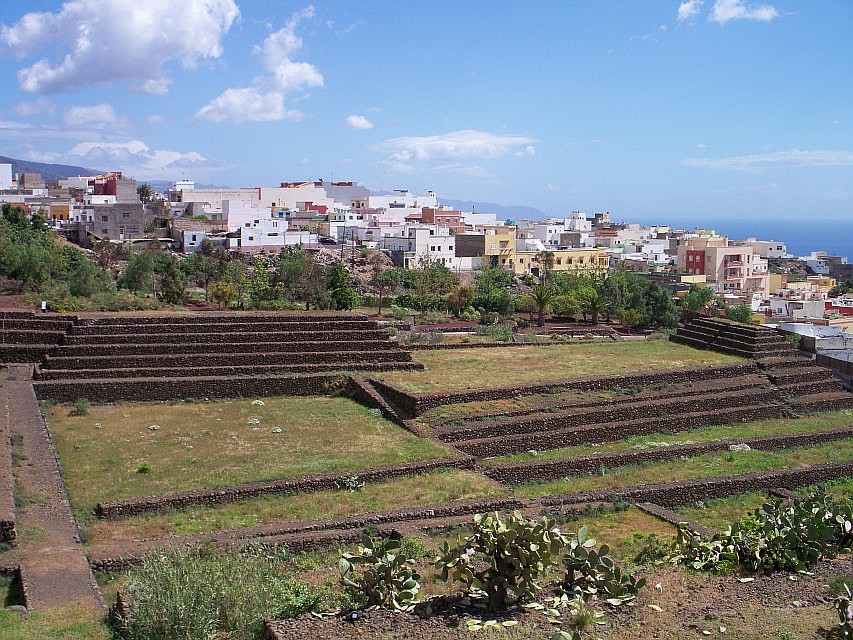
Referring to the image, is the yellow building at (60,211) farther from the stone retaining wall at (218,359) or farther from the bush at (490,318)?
the stone retaining wall at (218,359)

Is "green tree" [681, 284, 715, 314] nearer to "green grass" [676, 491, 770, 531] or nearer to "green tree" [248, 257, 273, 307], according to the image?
"green tree" [248, 257, 273, 307]

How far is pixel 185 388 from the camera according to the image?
21359 millimetres

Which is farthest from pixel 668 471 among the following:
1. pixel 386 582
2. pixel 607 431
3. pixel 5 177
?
pixel 5 177

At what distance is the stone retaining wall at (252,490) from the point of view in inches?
531

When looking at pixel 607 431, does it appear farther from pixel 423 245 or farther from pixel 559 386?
pixel 423 245

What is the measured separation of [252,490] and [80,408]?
736 cm

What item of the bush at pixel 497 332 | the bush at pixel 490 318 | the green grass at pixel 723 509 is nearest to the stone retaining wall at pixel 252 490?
the green grass at pixel 723 509

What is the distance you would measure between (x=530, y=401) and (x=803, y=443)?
6.89 m

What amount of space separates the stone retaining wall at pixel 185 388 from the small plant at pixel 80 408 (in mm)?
313

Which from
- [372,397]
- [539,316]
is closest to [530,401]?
[372,397]

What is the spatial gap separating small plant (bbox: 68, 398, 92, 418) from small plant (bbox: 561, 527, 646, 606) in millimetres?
14419

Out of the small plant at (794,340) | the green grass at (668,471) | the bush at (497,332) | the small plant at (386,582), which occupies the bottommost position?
the green grass at (668,471)

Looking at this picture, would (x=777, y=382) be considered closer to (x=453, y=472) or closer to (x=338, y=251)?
(x=453, y=472)

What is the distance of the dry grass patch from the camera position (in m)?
22.6
